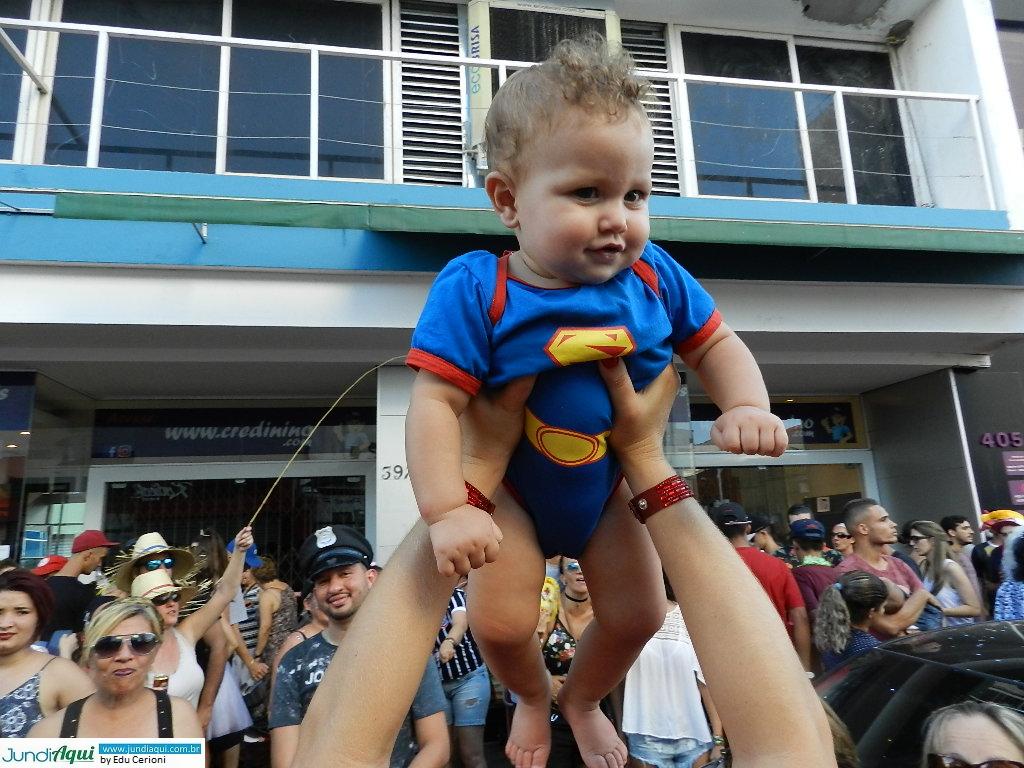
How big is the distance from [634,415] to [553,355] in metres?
0.21

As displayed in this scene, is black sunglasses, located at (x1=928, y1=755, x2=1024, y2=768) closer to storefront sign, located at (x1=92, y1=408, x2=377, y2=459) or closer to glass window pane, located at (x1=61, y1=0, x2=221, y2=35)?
storefront sign, located at (x1=92, y1=408, x2=377, y2=459)

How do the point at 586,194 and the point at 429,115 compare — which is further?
the point at 429,115

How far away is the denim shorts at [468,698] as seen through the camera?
474 centimetres

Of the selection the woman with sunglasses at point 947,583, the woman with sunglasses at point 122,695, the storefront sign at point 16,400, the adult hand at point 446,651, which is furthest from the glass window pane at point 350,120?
the woman with sunglasses at point 947,583

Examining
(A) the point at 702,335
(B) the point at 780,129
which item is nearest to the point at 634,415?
(A) the point at 702,335

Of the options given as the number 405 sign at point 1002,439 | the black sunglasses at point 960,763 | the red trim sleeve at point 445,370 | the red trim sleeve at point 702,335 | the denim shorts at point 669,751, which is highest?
the number 405 sign at point 1002,439

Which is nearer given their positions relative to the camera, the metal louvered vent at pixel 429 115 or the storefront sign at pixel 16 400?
the storefront sign at pixel 16 400

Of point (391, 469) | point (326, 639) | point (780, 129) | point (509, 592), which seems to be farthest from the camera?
point (780, 129)

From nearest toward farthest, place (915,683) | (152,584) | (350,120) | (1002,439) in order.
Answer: (915,683), (152,584), (350,120), (1002,439)

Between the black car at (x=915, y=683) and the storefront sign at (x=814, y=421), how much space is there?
22.8 feet

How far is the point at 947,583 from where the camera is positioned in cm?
589

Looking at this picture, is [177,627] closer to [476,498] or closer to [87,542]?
[87,542]

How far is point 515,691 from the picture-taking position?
1743mm

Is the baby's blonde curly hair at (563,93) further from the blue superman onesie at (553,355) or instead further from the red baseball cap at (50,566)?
the red baseball cap at (50,566)
